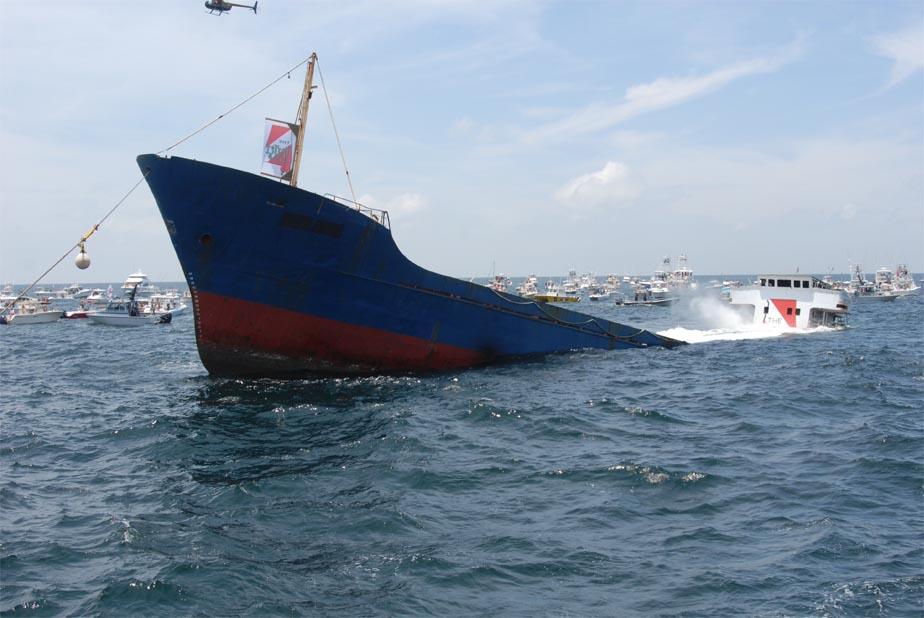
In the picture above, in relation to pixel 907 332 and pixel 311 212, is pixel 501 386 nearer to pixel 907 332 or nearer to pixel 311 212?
pixel 311 212

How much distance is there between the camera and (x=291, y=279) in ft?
58.9

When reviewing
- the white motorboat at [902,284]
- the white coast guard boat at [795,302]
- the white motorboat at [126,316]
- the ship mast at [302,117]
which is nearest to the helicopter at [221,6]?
the ship mast at [302,117]

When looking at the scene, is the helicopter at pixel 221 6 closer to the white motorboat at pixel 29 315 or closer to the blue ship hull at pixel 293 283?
the blue ship hull at pixel 293 283

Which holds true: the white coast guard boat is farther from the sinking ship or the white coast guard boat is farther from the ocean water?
the sinking ship

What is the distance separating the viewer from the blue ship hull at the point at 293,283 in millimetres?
17000

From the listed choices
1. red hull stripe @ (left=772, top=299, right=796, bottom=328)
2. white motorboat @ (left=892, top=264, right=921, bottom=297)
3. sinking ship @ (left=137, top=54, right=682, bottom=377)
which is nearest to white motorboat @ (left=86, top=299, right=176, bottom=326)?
sinking ship @ (left=137, top=54, right=682, bottom=377)

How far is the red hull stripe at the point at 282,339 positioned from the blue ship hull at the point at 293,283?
0.03 meters

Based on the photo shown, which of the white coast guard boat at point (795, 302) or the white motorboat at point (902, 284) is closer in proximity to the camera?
Result: the white coast guard boat at point (795, 302)

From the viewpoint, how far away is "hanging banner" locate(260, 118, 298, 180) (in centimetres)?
1859

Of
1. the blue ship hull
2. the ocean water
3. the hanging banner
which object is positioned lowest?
the ocean water

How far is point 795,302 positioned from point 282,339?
2867 centimetres

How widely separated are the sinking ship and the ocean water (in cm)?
115

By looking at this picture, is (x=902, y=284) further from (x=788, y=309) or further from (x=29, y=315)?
(x=29, y=315)

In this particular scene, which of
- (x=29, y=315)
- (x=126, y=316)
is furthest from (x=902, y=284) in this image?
(x=29, y=315)
